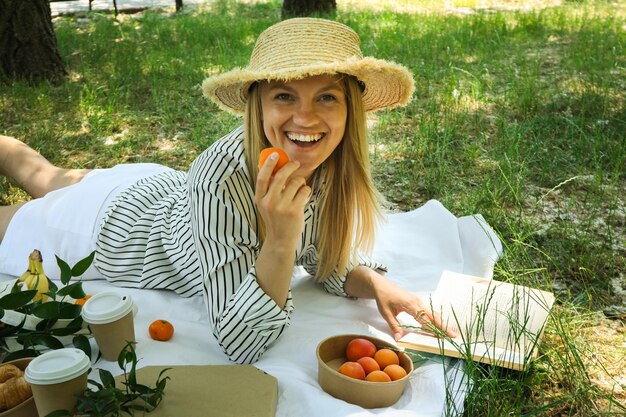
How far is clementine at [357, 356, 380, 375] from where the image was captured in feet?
7.00

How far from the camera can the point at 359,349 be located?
87.0 inches

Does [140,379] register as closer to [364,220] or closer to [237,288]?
[237,288]

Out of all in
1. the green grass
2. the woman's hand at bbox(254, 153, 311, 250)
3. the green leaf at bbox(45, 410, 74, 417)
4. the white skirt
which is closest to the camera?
the green leaf at bbox(45, 410, 74, 417)

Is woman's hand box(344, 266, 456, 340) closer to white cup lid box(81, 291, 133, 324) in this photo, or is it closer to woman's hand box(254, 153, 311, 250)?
woman's hand box(254, 153, 311, 250)

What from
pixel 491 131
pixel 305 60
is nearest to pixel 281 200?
pixel 305 60

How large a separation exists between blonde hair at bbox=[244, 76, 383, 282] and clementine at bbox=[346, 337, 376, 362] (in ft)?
1.78

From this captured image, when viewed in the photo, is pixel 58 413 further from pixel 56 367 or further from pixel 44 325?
pixel 44 325

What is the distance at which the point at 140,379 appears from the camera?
7.09 ft

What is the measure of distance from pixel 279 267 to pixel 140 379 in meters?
0.61

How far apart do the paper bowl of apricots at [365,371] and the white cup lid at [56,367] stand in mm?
784

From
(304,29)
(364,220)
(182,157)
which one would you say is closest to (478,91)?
(182,157)

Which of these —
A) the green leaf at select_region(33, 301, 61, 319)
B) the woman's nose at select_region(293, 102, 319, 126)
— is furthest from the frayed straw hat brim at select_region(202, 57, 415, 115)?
the green leaf at select_region(33, 301, 61, 319)

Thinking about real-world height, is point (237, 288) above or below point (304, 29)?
below

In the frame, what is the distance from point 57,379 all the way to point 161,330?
0.76 meters
